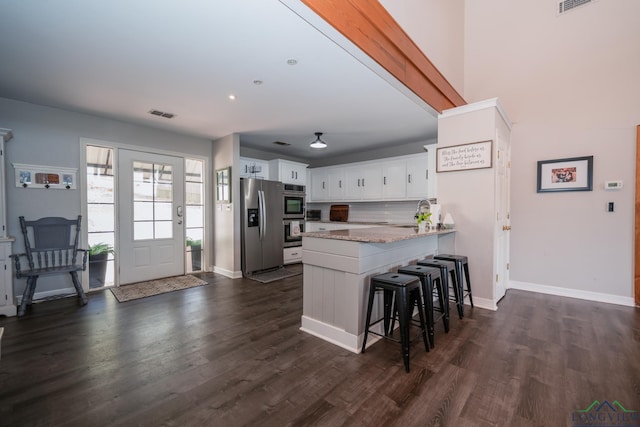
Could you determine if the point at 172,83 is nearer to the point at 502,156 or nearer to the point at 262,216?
the point at 262,216

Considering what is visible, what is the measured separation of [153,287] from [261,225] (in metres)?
1.90

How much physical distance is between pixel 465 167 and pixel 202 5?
10.0 ft

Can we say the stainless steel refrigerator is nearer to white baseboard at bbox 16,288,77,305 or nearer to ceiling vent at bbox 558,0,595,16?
white baseboard at bbox 16,288,77,305

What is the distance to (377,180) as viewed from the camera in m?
5.71

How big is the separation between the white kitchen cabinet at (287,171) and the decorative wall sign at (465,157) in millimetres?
3260

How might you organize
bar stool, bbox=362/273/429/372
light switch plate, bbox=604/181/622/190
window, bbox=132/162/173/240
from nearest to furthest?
bar stool, bbox=362/273/429/372, light switch plate, bbox=604/181/622/190, window, bbox=132/162/173/240

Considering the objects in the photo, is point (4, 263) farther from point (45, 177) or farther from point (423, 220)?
point (423, 220)

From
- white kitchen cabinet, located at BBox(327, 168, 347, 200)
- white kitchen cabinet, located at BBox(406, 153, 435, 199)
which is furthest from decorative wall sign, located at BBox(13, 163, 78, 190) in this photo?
white kitchen cabinet, located at BBox(406, 153, 435, 199)

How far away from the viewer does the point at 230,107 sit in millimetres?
3486

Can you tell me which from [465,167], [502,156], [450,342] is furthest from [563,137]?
[450,342]

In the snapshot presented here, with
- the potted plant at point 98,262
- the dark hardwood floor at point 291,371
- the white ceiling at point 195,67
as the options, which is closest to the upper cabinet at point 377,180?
the white ceiling at point 195,67

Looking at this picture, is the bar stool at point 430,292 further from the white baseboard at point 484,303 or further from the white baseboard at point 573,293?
the white baseboard at point 573,293

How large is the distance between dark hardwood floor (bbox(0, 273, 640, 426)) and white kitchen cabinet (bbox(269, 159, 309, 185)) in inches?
131

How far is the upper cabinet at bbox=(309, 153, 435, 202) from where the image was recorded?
5.11 metres
